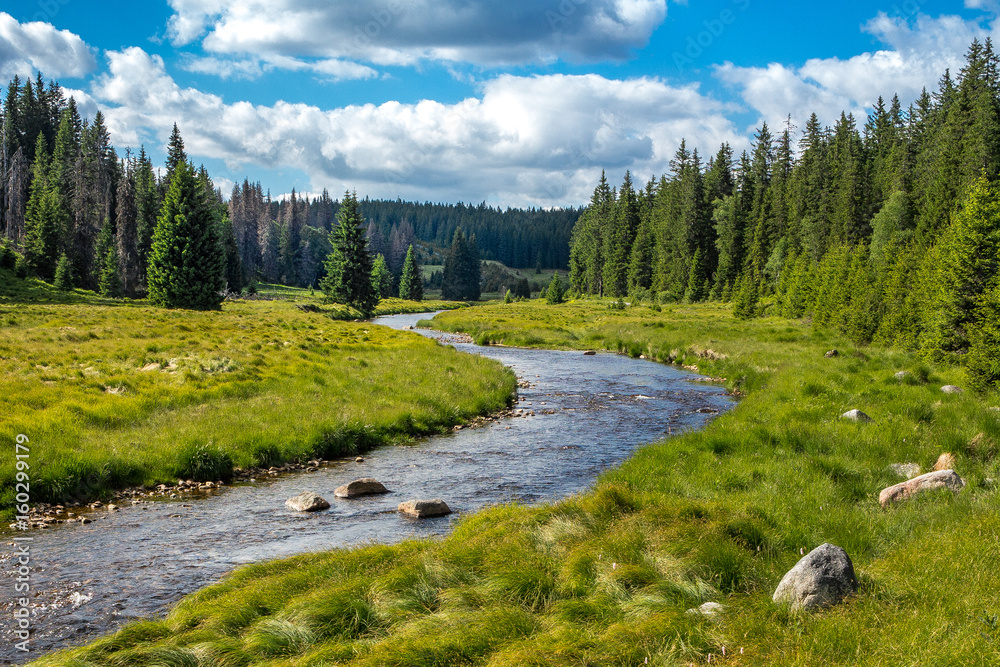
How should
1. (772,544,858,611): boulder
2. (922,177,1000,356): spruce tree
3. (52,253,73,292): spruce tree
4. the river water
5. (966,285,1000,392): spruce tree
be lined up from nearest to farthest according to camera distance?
(772,544,858,611): boulder < the river water < (966,285,1000,392): spruce tree < (922,177,1000,356): spruce tree < (52,253,73,292): spruce tree

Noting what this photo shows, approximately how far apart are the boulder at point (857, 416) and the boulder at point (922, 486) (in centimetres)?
599

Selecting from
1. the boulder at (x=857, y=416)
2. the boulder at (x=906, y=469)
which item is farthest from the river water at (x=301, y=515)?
the boulder at (x=906, y=469)

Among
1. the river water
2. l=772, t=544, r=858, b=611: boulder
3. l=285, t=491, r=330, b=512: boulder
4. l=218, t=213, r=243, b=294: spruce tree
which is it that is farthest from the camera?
l=218, t=213, r=243, b=294: spruce tree

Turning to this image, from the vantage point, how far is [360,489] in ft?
49.0

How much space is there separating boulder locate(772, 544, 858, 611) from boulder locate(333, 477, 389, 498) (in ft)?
32.7

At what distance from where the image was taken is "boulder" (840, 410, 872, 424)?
17.1 metres

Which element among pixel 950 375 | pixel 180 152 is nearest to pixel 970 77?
pixel 950 375

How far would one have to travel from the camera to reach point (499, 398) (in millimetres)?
26328

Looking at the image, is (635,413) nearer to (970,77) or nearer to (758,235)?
(970,77)

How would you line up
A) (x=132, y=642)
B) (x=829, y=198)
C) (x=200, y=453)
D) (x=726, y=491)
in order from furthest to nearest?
(x=829, y=198), (x=200, y=453), (x=726, y=491), (x=132, y=642)

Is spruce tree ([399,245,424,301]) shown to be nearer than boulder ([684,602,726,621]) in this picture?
No

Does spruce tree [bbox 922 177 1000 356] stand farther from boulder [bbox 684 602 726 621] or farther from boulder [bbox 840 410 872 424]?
boulder [bbox 684 602 726 621]

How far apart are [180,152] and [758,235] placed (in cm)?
8507

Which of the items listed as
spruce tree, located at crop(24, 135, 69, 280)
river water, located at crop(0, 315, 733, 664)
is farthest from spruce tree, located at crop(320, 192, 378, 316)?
river water, located at crop(0, 315, 733, 664)
